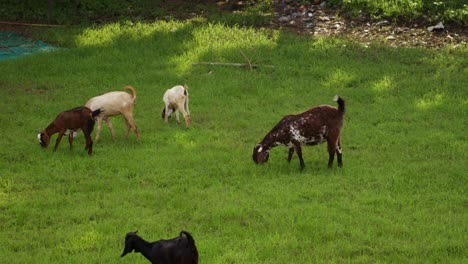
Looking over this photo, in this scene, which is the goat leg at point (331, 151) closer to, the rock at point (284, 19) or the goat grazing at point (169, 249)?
the goat grazing at point (169, 249)

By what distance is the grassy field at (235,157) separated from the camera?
10.2 meters

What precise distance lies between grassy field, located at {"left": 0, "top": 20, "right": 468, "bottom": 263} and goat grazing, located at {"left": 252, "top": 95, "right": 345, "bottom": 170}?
18.2 inches

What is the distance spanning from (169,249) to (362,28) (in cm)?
1440

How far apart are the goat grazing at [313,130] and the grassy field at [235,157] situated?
46cm

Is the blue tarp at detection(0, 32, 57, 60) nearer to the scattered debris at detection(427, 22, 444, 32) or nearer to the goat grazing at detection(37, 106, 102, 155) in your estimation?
the goat grazing at detection(37, 106, 102, 155)

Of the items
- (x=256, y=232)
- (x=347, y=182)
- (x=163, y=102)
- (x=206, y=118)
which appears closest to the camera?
(x=256, y=232)

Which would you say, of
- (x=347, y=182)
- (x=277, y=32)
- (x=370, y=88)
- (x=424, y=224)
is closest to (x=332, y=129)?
(x=347, y=182)

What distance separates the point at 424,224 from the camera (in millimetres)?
10570

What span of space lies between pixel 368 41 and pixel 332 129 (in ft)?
27.4

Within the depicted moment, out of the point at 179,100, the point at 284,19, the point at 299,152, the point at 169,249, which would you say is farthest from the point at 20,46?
the point at 169,249

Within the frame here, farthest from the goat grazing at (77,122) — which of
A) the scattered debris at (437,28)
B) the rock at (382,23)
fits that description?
the scattered debris at (437,28)

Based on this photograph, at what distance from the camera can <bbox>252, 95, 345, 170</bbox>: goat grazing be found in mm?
12922

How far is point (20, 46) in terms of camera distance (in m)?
21.0

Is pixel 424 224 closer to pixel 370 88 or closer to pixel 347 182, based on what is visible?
pixel 347 182
